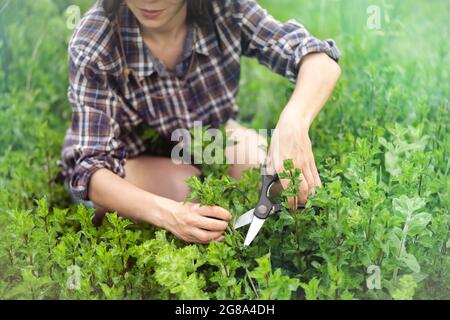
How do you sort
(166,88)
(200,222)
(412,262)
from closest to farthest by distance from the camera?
(412,262), (200,222), (166,88)

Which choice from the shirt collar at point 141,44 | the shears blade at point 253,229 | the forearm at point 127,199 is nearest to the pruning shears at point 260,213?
the shears blade at point 253,229

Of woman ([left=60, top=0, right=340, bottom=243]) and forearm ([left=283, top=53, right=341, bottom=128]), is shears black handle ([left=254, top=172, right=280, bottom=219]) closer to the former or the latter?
woman ([left=60, top=0, right=340, bottom=243])

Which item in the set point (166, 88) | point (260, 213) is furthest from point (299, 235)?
point (166, 88)

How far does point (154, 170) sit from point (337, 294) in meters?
1.03

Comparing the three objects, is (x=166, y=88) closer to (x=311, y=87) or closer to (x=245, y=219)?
(x=311, y=87)

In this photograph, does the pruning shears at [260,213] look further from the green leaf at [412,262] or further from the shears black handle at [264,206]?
the green leaf at [412,262]

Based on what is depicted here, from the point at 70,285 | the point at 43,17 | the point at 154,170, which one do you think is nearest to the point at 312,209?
the point at 70,285

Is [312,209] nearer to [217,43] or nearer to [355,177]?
[355,177]

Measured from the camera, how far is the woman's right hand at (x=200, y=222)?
1875 mm

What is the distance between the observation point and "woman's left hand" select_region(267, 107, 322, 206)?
1.94m

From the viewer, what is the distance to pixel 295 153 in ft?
6.39

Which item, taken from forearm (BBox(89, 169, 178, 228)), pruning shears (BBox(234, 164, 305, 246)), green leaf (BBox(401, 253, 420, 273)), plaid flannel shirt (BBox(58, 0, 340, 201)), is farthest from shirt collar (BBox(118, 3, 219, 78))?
green leaf (BBox(401, 253, 420, 273))

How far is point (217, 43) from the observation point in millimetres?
2500

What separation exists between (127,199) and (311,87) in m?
0.69
